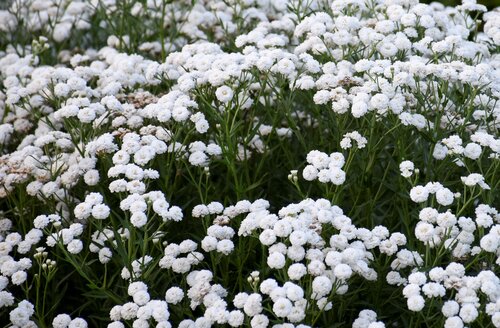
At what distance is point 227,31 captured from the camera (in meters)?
5.40

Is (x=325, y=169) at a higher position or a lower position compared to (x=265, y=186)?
higher

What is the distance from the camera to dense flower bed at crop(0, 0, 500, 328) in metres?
3.43

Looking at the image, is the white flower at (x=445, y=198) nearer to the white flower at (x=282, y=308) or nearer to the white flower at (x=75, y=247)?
the white flower at (x=282, y=308)

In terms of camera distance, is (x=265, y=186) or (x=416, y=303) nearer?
(x=416, y=303)

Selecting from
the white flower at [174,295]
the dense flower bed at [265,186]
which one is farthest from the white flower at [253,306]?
the white flower at [174,295]

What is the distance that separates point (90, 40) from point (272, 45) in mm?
2410

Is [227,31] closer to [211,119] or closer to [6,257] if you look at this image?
[211,119]

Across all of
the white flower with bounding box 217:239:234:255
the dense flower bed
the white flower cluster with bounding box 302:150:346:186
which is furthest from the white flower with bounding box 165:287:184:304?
the white flower cluster with bounding box 302:150:346:186

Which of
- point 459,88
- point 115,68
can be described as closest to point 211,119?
point 115,68

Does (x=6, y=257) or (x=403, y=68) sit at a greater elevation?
(x=403, y=68)

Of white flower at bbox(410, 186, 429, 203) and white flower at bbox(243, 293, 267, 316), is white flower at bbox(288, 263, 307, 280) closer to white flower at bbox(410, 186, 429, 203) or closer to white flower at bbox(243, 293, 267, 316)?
white flower at bbox(243, 293, 267, 316)

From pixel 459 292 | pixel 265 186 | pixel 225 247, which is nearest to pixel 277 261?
pixel 225 247

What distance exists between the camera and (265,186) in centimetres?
471

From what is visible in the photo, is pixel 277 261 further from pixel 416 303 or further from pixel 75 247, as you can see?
pixel 75 247
